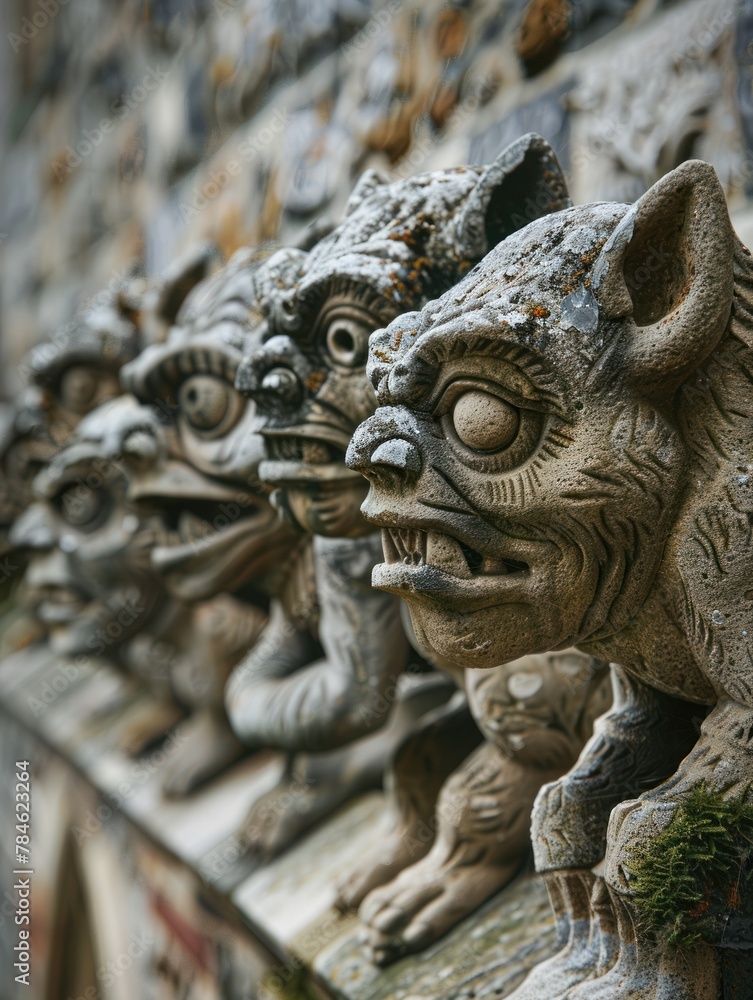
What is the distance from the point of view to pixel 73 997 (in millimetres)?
3699

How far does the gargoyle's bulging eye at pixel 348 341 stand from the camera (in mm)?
1538

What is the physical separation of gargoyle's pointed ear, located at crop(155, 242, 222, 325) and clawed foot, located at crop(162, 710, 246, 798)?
1.02 m

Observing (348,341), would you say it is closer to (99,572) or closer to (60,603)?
(99,572)

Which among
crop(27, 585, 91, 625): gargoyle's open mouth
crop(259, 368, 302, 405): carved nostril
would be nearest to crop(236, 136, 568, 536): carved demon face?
crop(259, 368, 302, 405): carved nostril

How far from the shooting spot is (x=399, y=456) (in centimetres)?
109

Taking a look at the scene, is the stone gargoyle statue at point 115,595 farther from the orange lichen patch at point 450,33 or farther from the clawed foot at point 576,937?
the clawed foot at point 576,937

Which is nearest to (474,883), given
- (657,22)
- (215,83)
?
(657,22)

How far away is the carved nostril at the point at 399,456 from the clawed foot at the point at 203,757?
201 cm

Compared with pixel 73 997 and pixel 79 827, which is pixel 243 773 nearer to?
pixel 79 827

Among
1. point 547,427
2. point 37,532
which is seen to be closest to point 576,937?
point 547,427

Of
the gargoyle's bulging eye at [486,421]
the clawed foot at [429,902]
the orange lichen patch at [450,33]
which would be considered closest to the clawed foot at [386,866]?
the clawed foot at [429,902]

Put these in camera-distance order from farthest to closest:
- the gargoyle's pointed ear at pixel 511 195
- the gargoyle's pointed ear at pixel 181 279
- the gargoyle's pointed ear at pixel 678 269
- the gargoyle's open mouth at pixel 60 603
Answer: the gargoyle's open mouth at pixel 60 603 < the gargoyle's pointed ear at pixel 181 279 < the gargoyle's pointed ear at pixel 511 195 < the gargoyle's pointed ear at pixel 678 269

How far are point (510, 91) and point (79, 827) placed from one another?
239 cm

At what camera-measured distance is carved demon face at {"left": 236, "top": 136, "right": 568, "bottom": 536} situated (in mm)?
1470
